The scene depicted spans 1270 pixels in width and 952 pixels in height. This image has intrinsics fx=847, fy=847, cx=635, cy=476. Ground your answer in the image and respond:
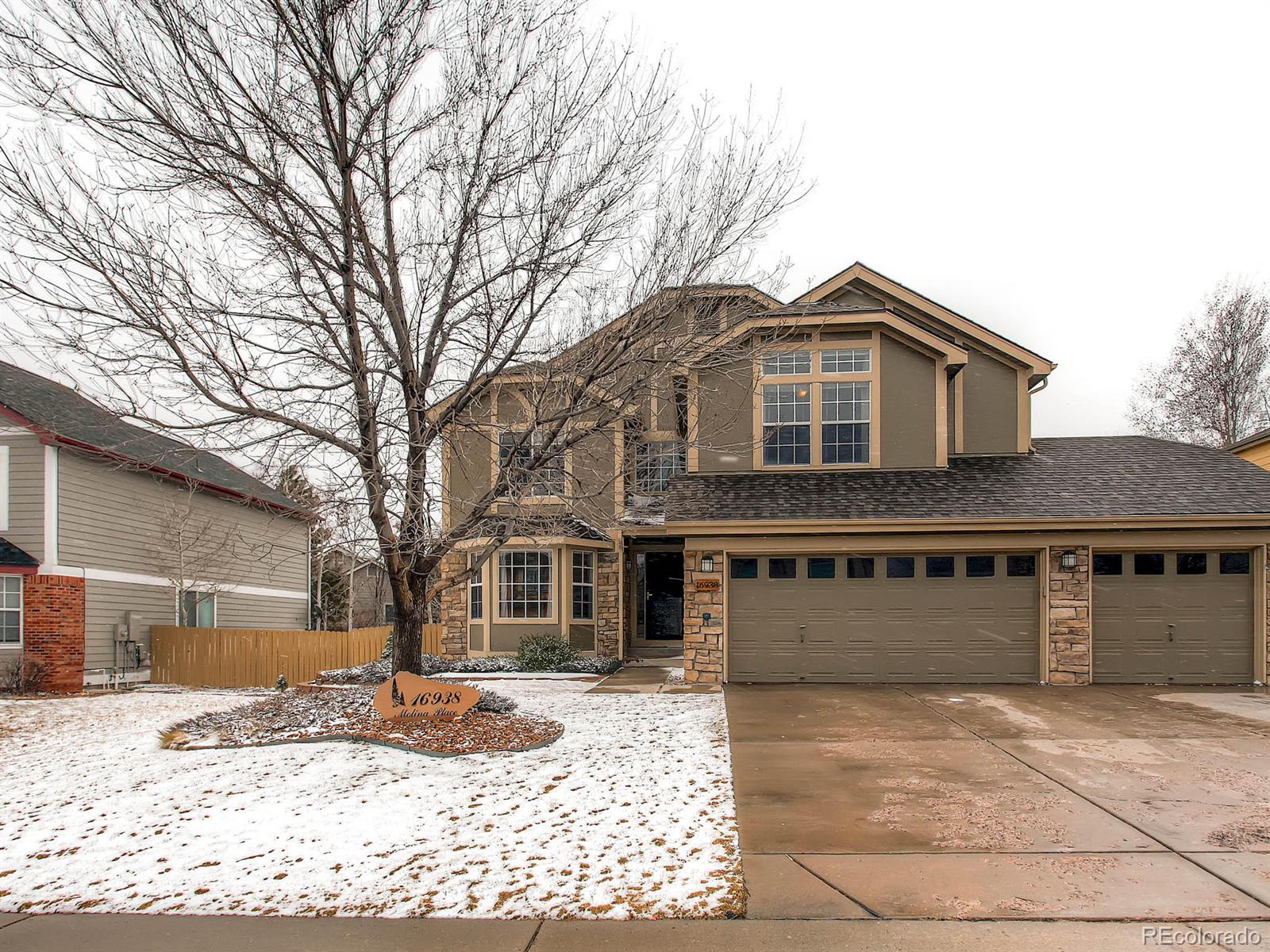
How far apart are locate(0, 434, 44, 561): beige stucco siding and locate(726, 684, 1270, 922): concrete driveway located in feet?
39.2

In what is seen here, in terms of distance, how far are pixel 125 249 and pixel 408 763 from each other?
5.36 meters

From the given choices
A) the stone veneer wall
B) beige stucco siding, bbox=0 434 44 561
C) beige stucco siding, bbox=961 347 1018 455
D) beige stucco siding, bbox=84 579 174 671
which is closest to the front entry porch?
the stone veneer wall

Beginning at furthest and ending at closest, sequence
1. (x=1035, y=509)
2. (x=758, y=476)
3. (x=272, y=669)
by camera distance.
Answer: (x=272, y=669) < (x=758, y=476) < (x=1035, y=509)

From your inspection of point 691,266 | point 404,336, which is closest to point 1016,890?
point 691,266

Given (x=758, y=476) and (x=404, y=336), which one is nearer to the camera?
(x=404, y=336)

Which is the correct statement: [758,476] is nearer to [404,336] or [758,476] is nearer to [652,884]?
[404,336]

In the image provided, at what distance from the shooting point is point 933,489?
13.5 meters

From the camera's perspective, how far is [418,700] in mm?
9078

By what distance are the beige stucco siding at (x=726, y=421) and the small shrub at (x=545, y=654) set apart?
4290 millimetres

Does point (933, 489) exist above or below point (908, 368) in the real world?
below

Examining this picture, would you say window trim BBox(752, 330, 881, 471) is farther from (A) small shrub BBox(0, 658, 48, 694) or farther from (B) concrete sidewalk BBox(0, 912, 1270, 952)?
(A) small shrub BBox(0, 658, 48, 694)

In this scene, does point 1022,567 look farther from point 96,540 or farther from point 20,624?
point 20,624

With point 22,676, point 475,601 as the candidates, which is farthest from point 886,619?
point 22,676

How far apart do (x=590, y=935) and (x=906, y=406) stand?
11609mm
